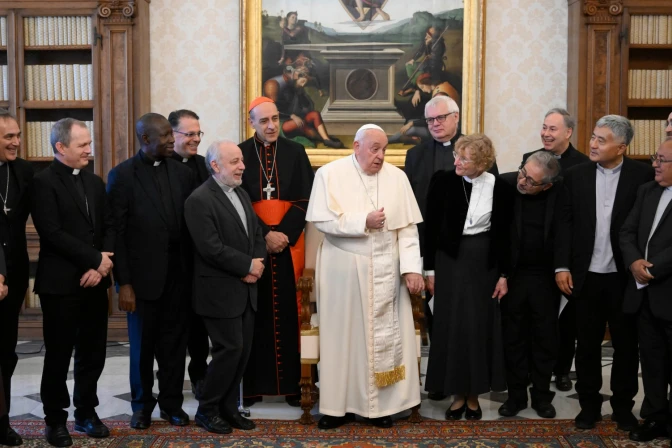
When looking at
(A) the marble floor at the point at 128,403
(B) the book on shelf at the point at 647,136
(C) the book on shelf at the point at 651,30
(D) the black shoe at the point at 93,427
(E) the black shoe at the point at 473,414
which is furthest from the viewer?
(B) the book on shelf at the point at 647,136

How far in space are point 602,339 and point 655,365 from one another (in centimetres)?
33

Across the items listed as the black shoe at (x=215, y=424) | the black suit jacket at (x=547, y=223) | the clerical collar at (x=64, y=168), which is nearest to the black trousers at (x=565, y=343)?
the black suit jacket at (x=547, y=223)

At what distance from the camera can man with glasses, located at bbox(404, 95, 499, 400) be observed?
195 inches

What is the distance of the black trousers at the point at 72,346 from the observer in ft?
13.4

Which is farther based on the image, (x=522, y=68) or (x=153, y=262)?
(x=522, y=68)

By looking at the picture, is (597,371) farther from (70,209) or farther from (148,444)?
(70,209)

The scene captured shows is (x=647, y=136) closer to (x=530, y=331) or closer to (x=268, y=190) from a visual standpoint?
(x=530, y=331)

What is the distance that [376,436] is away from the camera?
4.29 metres

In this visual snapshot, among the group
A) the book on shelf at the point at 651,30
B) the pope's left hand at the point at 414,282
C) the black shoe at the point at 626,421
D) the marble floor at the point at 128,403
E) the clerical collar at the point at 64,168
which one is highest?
the book on shelf at the point at 651,30

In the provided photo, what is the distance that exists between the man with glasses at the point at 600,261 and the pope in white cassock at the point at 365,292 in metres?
0.87

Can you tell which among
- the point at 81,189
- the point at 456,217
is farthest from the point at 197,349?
the point at 456,217

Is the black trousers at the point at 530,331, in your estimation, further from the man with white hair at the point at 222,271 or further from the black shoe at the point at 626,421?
the man with white hair at the point at 222,271

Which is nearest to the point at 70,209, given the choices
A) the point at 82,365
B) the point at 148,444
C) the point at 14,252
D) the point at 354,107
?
the point at 14,252

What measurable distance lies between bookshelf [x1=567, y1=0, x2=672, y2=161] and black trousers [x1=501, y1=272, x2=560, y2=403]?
8.03 feet
